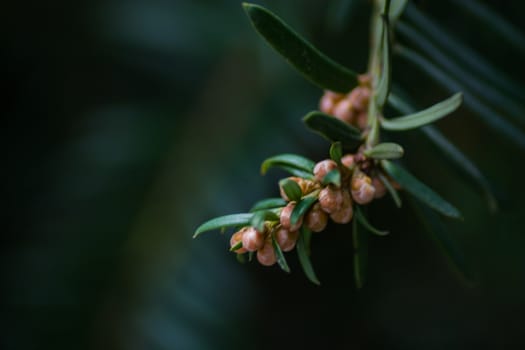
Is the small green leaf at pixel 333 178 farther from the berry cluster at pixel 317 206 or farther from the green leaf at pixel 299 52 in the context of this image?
the green leaf at pixel 299 52

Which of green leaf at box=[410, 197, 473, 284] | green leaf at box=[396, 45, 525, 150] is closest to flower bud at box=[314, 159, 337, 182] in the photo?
green leaf at box=[410, 197, 473, 284]

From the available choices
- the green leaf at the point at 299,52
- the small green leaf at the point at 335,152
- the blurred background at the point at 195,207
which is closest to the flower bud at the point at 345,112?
the green leaf at the point at 299,52

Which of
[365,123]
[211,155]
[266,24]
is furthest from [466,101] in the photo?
[211,155]

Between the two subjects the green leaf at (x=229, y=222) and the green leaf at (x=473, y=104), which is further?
the green leaf at (x=473, y=104)

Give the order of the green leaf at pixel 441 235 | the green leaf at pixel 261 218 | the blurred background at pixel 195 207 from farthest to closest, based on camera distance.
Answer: the blurred background at pixel 195 207, the green leaf at pixel 441 235, the green leaf at pixel 261 218

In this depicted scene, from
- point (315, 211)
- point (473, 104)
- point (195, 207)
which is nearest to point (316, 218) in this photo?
point (315, 211)

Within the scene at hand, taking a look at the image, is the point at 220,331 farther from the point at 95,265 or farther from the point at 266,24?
the point at 266,24

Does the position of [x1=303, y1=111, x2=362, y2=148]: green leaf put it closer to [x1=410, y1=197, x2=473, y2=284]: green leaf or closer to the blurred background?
[x1=410, y1=197, x2=473, y2=284]: green leaf

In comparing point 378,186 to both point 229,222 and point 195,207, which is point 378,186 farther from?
point 195,207
